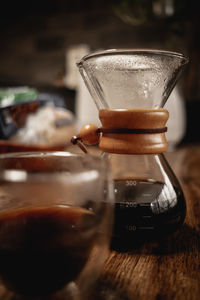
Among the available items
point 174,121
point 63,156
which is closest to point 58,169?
point 63,156

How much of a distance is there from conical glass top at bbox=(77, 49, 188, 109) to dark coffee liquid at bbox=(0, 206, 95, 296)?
0.64ft

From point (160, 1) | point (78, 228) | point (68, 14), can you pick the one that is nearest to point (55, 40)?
point (68, 14)

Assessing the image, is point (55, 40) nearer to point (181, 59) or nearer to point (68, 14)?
point (68, 14)

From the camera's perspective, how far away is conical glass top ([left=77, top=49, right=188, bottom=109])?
1.23 ft

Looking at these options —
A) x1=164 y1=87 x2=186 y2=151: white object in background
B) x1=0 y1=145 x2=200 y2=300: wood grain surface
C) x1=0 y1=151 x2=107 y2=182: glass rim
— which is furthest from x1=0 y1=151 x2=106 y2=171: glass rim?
x1=164 y1=87 x2=186 y2=151: white object in background

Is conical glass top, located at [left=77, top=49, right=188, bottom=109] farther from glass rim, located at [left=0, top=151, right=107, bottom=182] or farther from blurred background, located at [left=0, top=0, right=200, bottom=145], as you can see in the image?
blurred background, located at [left=0, top=0, right=200, bottom=145]

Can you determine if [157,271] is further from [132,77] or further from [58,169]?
[132,77]

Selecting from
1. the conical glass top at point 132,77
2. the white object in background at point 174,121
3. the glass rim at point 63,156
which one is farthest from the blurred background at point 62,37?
the glass rim at point 63,156

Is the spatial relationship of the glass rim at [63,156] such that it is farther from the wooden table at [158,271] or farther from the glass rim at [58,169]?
the wooden table at [158,271]

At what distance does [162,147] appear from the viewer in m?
0.36

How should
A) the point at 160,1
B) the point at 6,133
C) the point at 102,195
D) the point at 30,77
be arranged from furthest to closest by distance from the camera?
1. the point at 30,77
2. the point at 160,1
3. the point at 6,133
4. the point at 102,195

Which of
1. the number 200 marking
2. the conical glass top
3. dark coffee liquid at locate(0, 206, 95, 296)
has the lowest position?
the number 200 marking

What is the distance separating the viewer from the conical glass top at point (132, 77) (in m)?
0.37

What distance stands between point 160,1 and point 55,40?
1.62 m
